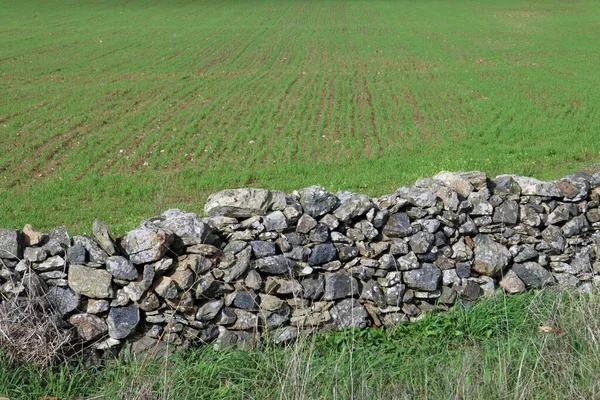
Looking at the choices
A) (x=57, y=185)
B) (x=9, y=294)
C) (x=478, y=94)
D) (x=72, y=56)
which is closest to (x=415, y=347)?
(x=9, y=294)

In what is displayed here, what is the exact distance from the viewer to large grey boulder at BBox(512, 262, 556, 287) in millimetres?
7895

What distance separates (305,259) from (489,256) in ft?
7.05

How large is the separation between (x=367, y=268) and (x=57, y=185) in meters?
8.67

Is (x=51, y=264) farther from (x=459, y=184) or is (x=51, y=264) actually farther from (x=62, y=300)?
(x=459, y=184)

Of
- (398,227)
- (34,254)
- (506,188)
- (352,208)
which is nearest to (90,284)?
(34,254)

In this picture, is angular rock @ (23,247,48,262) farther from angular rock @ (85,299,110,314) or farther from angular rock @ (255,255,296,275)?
angular rock @ (255,255,296,275)

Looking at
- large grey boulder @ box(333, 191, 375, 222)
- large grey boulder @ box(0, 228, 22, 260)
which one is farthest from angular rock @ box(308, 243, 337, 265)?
large grey boulder @ box(0, 228, 22, 260)

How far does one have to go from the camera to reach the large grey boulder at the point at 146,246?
262 inches

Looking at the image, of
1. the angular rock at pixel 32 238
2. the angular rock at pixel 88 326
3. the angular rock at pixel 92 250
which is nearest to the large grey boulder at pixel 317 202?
the angular rock at pixel 92 250

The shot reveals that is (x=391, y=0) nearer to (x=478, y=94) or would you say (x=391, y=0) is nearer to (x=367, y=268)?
(x=478, y=94)

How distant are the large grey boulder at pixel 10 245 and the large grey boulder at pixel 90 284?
20.1 inches

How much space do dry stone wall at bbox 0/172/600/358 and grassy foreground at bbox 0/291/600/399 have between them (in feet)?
1.35

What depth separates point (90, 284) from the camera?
6.54 meters

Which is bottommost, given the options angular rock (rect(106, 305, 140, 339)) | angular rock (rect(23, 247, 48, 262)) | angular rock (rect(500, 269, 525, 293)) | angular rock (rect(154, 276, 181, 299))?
angular rock (rect(500, 269, 525, 293))
